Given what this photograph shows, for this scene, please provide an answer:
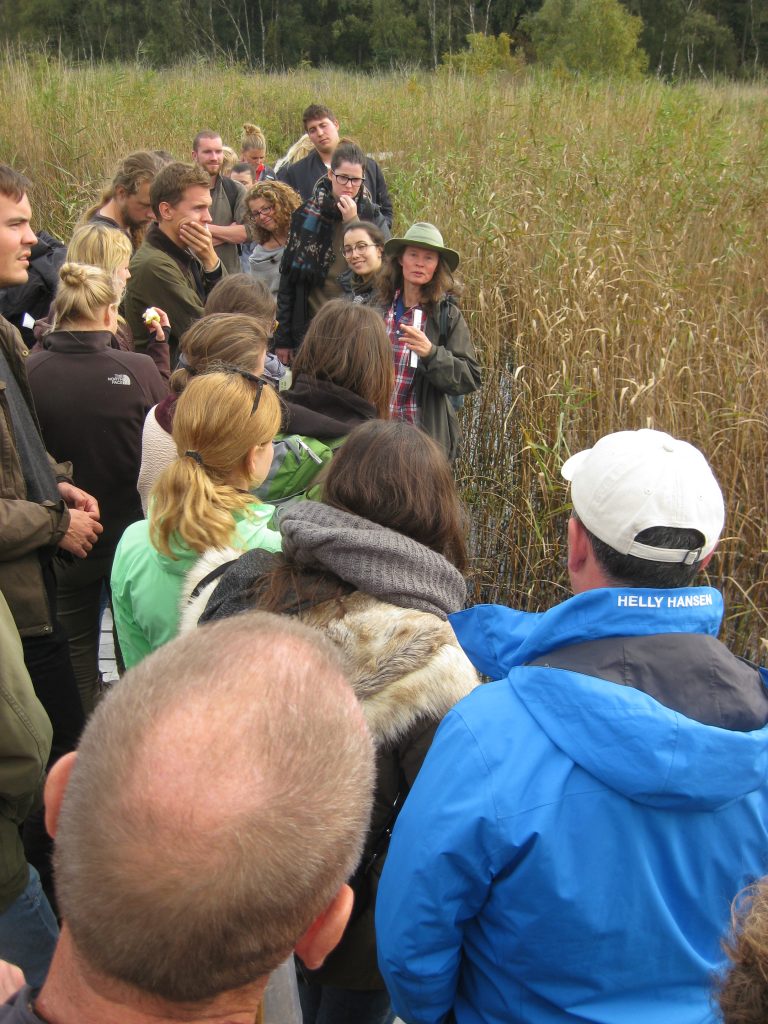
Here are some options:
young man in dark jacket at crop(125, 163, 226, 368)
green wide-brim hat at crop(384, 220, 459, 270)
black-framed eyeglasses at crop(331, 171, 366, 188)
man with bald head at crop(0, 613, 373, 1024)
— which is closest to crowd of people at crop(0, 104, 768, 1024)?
man with bald head at crop(0, 613, 373, 1024)

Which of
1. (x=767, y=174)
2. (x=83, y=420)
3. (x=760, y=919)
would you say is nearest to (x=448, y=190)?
(x=767, y=174)

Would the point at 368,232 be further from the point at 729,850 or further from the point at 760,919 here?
the point at 760,919

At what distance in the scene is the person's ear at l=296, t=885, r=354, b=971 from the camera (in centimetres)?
84

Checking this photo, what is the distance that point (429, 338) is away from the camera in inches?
143

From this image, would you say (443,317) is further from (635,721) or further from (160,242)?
(635,721)

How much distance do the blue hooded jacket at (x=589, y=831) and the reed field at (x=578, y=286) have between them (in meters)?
1.79

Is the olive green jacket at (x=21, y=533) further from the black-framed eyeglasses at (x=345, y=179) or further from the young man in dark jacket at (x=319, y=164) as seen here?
the young man in dark jacket at (x=319, y=164)

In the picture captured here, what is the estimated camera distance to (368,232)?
4.24 meters

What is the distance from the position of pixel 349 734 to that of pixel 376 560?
685 millimetres

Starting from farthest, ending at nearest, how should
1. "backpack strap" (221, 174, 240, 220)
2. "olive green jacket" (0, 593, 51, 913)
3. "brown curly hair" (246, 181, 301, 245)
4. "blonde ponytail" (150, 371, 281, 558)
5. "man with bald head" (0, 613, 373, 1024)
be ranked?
"backpack strap" (221, 174, 240, 220) < "brown curly hair" (246, 181, 301, 245) < "blonde ponytail" (150, 371, 281, 558) < "olive green jacket" (0, 593, 51, 913) < "man with bald head" (0, 613, 373, 1024)

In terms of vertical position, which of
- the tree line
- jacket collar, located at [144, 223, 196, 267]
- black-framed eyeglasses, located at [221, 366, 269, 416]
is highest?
the tree line

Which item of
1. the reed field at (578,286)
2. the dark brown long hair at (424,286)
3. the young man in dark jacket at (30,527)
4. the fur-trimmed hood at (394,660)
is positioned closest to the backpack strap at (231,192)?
the reed field at (578,286)

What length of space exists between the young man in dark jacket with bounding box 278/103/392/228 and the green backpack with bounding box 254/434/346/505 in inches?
142

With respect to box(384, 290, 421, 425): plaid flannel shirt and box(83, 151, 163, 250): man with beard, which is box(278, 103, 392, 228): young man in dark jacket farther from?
box(384, 290, 421, 425): plaid flannel shirt
